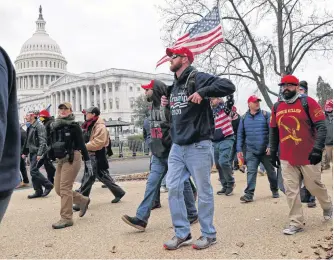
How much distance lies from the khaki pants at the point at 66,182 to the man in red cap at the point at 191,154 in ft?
6.28

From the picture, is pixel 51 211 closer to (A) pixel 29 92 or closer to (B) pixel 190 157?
(B) pixel 190 157

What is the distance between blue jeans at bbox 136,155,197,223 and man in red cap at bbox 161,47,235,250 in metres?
0.58

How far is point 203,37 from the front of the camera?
28.9ft

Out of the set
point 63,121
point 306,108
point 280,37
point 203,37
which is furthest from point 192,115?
point 280,37

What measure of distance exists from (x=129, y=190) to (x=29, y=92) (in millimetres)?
125151

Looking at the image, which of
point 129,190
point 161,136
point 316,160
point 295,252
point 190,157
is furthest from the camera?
point 129,190

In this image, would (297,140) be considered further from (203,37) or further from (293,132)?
(203,37)

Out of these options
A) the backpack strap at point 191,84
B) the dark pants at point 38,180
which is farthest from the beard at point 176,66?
the dark pants at point 38,180

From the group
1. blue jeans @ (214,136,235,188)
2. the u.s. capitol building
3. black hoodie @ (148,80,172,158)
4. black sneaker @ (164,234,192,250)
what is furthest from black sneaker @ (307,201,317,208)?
the u.s. capitol building

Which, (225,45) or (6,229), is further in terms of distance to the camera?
(225,45)

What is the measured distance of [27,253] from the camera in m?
4.41

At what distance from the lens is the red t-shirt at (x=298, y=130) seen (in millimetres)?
4930

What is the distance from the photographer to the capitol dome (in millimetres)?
123438

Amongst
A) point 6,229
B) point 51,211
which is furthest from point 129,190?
point 6,229
